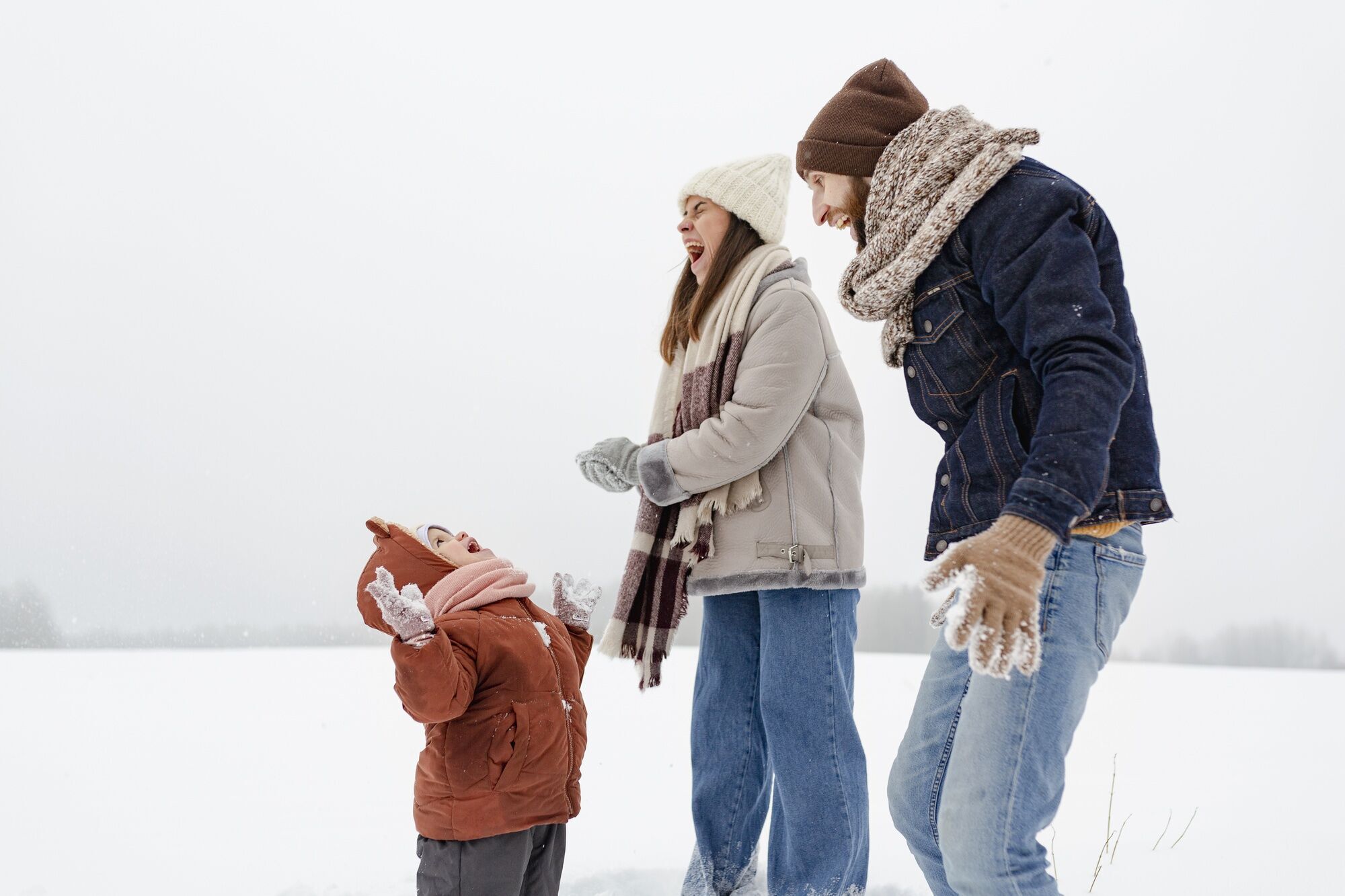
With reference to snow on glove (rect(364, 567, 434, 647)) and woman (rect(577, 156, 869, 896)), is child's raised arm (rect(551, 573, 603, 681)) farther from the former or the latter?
snow on glove (rect(364, 567, 434, 647))

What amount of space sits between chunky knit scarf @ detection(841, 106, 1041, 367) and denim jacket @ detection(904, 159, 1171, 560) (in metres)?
0.03

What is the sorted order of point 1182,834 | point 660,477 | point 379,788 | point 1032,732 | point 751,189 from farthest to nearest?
point 379,788
point 1182,834
point 751,189
point 660,477
point 1032,732

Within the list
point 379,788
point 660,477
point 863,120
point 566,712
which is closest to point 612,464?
point 660,477

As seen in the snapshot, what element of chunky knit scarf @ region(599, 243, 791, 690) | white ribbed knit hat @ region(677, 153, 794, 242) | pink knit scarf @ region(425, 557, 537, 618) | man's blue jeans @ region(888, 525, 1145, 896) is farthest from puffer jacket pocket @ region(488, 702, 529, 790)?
white ribbed knit hat @ region(677, 153, 794, 242)

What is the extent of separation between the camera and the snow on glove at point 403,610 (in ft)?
6.06

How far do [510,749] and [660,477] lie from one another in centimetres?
77

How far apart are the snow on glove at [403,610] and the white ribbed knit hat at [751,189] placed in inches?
54.5

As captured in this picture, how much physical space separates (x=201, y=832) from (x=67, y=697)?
7.72ft

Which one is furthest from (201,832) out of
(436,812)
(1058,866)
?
(1058,866)

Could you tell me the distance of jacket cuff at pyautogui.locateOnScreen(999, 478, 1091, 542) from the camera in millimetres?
1350

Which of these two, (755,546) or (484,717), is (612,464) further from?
(484,717)

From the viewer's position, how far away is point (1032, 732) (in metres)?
1.47

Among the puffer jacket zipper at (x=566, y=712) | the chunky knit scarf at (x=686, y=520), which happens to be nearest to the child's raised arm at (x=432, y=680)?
the puffer jacket zipper at (x=566, y=712)

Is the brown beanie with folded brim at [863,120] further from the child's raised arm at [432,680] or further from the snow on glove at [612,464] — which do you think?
the child's raised arm at [432,680]
